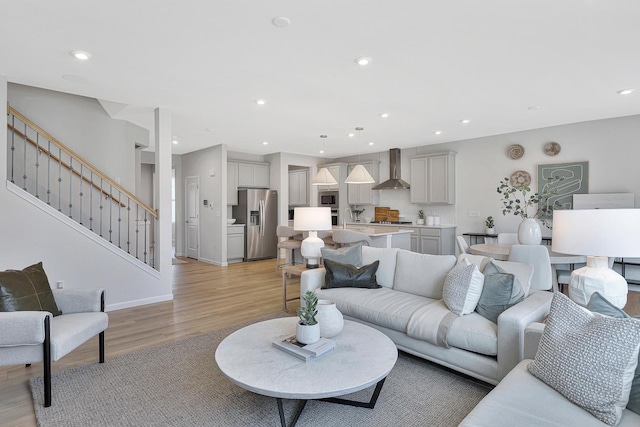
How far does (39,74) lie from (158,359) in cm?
304

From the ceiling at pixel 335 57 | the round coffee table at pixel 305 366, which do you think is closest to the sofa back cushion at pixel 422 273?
the round coffee table at pixel 305 366

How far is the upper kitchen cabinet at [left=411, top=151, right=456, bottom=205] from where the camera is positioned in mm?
6938

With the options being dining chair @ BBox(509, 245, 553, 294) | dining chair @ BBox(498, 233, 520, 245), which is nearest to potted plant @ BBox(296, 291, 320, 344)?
dining chair @ BBox(509, 245, 553, 294)

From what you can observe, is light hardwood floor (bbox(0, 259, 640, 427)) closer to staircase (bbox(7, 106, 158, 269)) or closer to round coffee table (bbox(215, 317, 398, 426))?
staircase (bbox(7, 106, 158, 269))

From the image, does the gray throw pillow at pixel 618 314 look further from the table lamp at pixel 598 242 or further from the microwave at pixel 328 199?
the microwave at pixel 328 199

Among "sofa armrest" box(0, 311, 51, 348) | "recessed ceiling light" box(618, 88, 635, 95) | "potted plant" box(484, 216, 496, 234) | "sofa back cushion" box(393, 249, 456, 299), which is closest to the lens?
"sofa armrest" box(0, 311, 51, 348)

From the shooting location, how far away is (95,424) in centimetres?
204

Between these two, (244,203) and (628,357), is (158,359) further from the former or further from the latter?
(244,203)

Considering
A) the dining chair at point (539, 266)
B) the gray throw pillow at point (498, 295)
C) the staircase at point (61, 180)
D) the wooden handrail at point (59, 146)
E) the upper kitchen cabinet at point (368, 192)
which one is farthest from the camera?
the upper kitchen cabinet at point (368, 192)

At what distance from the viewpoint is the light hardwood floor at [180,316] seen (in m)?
2.43

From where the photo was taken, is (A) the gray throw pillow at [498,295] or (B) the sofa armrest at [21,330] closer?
(B) the sofa armrest at [21,330]

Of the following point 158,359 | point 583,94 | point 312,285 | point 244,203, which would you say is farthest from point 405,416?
point 244,203

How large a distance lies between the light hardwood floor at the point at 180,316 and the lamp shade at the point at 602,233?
104 inches

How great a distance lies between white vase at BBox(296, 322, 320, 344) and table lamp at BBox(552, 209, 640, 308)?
156 centimetres
